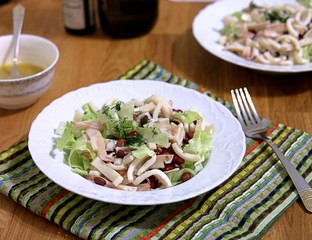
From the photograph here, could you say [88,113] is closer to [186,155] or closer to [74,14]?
[186,155]

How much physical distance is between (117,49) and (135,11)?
0.14 meters

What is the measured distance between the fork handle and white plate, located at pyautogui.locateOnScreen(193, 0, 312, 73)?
1.10 feet

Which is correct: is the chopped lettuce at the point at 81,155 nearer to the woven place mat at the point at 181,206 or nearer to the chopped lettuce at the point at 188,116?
the woven place mat at the point at 181,206

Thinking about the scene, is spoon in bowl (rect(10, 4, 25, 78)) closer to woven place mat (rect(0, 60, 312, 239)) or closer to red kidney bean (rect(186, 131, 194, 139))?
woven place mat (rect(0, 60, 312, 239))

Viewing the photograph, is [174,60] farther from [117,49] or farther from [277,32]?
[277,32]

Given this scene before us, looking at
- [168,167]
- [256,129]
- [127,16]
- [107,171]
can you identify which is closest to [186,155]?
[168,167]

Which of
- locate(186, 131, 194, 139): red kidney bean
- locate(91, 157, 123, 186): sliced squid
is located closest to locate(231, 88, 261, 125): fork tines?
locate(186, 131, 194, 139): red kidney bean

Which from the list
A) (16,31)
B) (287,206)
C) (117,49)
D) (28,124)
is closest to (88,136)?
(28,124)

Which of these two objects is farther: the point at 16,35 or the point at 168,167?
the point at 16,35

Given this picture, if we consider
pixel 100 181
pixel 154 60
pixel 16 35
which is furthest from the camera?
pixel 154 60

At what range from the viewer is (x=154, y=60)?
1.76 m

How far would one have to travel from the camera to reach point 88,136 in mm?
1190

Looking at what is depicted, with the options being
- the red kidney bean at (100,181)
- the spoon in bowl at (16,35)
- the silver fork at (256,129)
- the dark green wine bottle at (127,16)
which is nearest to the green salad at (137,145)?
the red kidney bean at (100,181)

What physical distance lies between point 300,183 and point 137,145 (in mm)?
368
